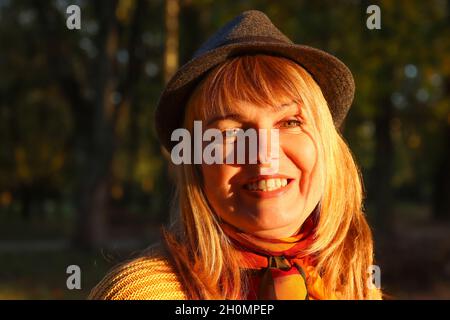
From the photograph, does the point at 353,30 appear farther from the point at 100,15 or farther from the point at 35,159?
the point at 35,159

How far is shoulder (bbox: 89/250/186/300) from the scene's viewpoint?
183cm

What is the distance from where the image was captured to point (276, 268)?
1861 mm

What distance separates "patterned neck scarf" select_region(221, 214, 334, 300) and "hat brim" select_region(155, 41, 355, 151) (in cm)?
40

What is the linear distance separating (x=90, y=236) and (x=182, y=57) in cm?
510

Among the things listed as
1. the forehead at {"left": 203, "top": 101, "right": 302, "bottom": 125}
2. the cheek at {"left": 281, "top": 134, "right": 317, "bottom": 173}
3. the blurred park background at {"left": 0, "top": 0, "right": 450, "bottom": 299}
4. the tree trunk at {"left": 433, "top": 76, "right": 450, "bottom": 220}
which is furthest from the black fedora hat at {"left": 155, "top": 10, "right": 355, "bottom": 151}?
the tree trunk at {"left": 433, "top": 76, "right": 450, "bottom": 220}

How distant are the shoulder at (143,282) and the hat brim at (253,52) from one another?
1.42ft

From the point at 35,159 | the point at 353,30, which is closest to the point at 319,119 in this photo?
the point at 353,30

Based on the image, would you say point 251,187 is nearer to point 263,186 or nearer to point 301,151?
point 263,186

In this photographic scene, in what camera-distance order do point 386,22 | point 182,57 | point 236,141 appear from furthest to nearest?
point 182,57 → point 386,22 → point 236,141

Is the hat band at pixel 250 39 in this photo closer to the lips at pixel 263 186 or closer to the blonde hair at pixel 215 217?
the blonde hair at pixel 215 217

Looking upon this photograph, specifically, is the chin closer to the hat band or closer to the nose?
the nose

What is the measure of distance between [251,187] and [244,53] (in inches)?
15.8

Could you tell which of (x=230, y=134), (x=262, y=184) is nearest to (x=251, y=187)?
(x=262, y=184)
